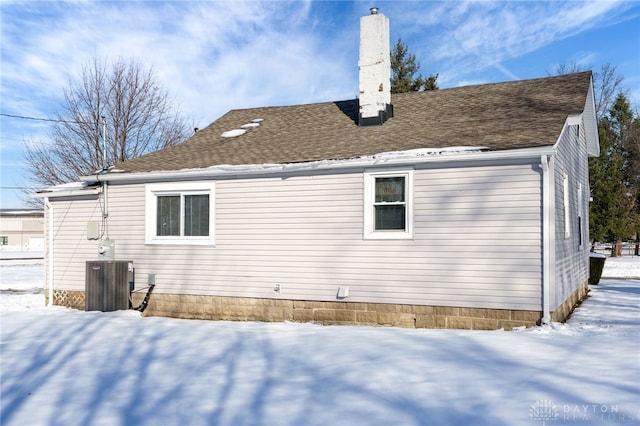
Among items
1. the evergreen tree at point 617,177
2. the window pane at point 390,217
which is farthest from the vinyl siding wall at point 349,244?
the evergreen tree at point 617,177

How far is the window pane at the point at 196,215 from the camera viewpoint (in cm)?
1141

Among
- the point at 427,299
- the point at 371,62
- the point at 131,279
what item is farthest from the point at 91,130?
the point at 427,299

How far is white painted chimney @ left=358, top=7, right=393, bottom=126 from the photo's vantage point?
1229cm

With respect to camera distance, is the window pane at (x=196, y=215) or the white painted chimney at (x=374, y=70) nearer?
the window pane at (x=196, y=215)

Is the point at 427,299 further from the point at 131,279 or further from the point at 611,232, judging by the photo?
the point at 611,232

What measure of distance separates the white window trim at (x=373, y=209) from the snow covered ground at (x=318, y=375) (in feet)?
5.77

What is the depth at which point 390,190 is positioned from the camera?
9797 mm

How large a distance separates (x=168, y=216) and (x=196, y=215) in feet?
2.39

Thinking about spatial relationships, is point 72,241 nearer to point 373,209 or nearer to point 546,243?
point 373,209

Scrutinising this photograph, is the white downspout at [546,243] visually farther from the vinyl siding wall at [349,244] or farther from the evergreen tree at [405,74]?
the evergreen tree at [405,74]

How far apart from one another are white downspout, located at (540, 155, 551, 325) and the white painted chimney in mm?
4622

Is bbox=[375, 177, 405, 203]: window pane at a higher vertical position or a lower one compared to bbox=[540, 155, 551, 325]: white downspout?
higher

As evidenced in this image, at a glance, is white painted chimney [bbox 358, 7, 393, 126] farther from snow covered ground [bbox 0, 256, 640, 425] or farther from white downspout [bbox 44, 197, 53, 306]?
white downspout [bbox 44, 197, 53, 306]

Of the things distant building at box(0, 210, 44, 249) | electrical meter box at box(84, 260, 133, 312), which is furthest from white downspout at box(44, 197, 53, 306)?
distant building at box(0, 210, 44, 249)
